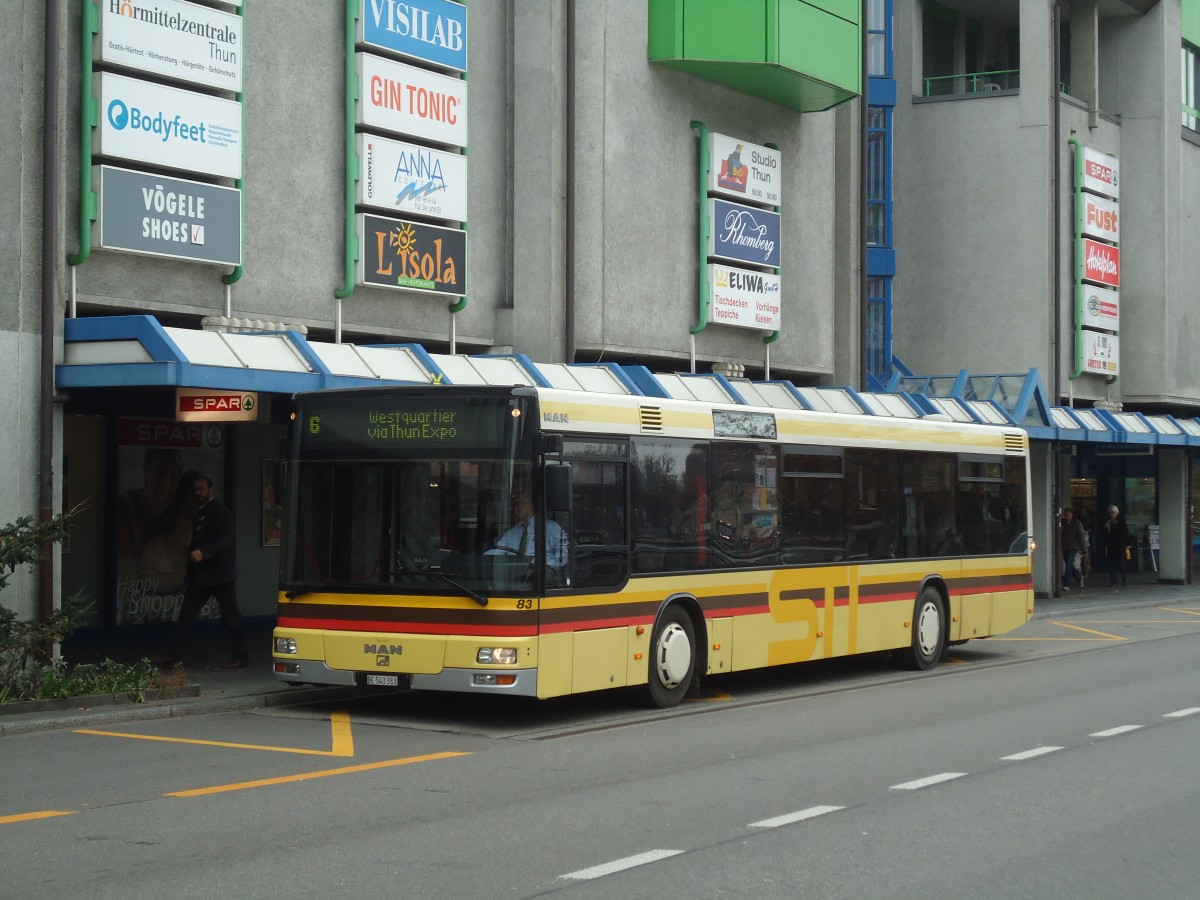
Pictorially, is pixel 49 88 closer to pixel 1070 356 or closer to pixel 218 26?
pixel 218 26

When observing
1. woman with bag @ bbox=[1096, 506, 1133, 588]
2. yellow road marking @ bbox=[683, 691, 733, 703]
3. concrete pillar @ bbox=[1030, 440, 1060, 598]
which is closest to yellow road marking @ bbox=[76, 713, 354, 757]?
yellow road marking @ bbox=[683, 691, 733, 703]

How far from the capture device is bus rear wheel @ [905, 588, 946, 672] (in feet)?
57.8

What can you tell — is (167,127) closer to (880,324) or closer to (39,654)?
(39,654)

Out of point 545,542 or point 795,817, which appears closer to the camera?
point 795,817

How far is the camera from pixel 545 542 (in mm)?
12250

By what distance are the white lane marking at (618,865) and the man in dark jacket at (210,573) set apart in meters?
9.36

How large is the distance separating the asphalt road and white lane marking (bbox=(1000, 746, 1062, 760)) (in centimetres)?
4

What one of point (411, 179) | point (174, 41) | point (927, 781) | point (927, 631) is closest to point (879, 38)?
point (411, 179)

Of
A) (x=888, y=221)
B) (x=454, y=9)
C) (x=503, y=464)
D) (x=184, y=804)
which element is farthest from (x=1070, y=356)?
(x=184, y=804)

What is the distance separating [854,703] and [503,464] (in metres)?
4.52

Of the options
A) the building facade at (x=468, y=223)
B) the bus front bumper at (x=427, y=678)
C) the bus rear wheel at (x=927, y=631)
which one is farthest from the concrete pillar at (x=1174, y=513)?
the bus front bumper at (x=427, y=678)

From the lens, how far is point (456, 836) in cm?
802

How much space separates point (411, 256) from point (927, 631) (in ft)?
25.4

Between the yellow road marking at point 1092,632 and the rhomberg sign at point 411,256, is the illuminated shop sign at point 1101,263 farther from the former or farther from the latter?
the rhomberg sign at point 411,256
